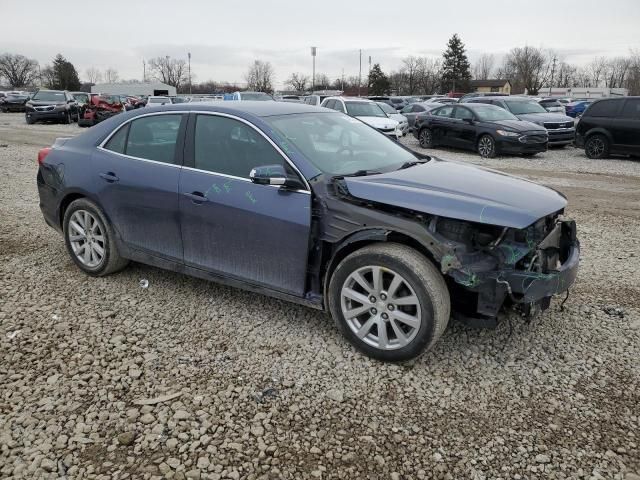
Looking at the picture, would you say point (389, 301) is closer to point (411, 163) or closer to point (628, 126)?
point (411, 163)

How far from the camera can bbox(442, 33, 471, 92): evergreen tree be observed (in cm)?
8144

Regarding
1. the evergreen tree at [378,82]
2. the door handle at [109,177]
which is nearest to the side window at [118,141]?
the door handle at [109,177]

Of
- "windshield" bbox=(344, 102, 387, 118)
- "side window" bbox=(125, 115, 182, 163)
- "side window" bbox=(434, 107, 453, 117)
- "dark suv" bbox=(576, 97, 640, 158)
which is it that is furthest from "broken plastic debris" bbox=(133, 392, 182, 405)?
"windshield" bbox=(344, 102, 387, 118)

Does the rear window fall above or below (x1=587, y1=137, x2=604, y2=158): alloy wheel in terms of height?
above

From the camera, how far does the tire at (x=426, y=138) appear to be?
16.3 metres

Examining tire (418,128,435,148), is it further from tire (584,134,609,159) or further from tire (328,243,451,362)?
tire (328,243,451,362)

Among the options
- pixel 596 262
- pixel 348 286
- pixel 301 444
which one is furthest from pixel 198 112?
pixel 596 262

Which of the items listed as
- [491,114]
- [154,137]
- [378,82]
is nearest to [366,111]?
[491,114]

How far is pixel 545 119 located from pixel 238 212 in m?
14.6

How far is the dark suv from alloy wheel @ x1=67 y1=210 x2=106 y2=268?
12993 mm

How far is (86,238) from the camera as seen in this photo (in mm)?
4910

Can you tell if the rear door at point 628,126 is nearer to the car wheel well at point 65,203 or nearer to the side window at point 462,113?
the side window at point 462,113

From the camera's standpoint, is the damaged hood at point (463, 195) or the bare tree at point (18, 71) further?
the bare tree at point (18, 71)

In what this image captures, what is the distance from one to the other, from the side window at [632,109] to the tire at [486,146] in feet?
10.2
